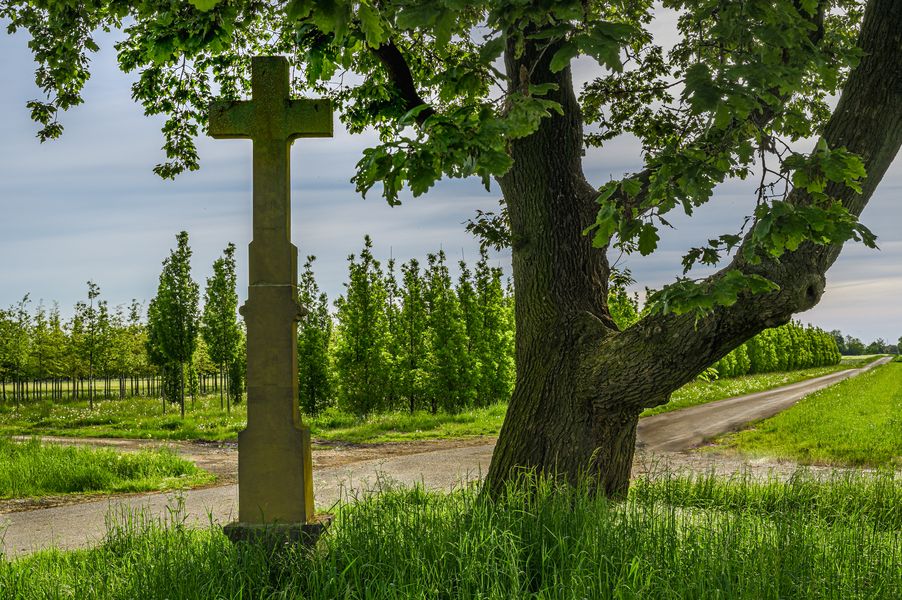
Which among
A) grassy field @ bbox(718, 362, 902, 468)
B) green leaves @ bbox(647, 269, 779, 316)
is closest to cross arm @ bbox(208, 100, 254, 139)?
green leaves @ bbox(647, 269, 779, 316)

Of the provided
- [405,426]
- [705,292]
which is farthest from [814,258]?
[405,426]

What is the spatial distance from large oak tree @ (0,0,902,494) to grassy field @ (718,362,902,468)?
22.9 feet

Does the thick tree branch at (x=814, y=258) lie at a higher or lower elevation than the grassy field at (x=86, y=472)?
higher

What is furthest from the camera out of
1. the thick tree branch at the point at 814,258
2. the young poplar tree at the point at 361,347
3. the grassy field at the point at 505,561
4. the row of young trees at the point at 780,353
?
the row of young trees at the point at 780,353

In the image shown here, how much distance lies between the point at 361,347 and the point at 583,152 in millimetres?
14990

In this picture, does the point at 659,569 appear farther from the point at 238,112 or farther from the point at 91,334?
the point at 91,334

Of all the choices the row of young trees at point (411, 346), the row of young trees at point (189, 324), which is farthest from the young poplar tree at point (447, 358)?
the row of young trees at point (189, 324)

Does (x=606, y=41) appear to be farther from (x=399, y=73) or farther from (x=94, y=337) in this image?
(x=94, y=337)

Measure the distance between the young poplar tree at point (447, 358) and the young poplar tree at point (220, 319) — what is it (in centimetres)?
811

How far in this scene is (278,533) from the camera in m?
4.70

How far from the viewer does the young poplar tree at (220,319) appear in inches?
1025

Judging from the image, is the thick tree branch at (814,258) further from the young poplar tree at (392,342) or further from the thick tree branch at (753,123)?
the young poplar tree at (392,342)

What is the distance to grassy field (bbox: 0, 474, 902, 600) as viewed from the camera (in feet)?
12.0

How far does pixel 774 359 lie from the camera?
175 feet
